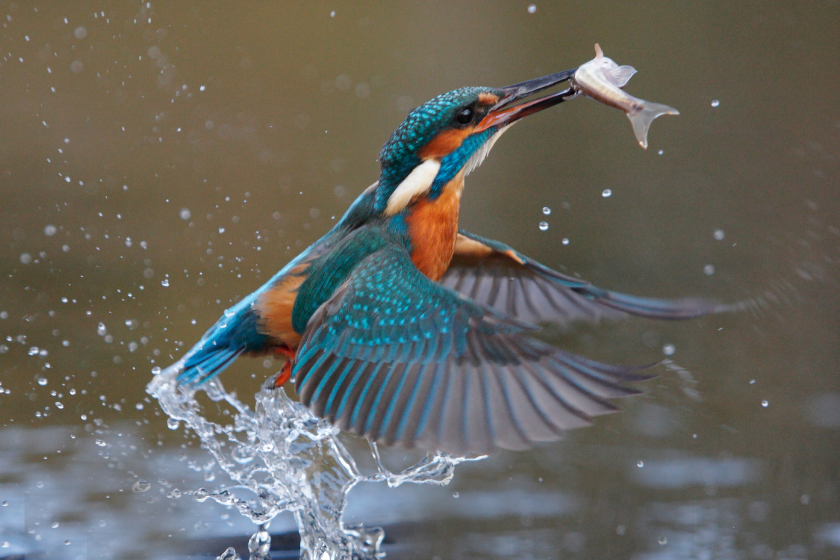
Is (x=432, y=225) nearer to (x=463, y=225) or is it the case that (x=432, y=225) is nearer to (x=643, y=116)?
(x=643, y=116)

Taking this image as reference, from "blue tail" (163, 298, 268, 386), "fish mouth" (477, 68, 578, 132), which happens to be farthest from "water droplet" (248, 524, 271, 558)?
"fish mouth" (477, 68, 578, 132)

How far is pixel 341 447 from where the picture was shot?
7.91ft

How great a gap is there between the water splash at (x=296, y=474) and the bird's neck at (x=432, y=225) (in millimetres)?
478

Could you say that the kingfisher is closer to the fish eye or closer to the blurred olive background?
the fish eye

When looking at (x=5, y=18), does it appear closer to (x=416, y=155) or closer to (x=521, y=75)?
(x=521, y=75)

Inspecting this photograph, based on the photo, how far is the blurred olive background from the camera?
2234mm

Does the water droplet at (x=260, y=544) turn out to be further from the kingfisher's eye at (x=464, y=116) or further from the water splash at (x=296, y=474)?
the kingfisher's eye at (x=464, y=116)

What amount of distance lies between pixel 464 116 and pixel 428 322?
1.52ft

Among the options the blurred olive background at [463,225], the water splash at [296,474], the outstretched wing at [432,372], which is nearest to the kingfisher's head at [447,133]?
the outstretched wing at [432,372]

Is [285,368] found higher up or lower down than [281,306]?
lower down

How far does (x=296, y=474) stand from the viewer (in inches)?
88.0

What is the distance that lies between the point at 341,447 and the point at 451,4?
422cm

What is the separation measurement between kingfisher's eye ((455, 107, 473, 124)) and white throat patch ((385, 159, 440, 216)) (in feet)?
0.33

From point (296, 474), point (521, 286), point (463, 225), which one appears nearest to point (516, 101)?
point (521, 286)
